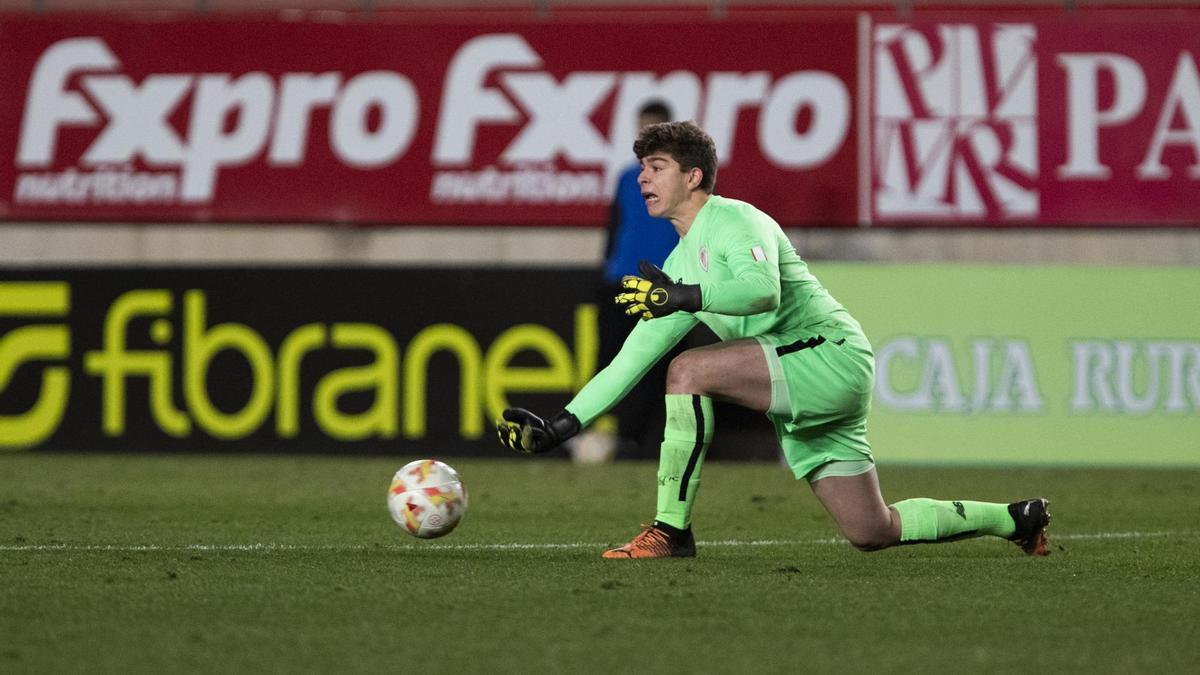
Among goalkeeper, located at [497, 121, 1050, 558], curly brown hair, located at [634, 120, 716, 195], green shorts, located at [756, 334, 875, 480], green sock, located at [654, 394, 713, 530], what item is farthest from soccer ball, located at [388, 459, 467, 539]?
curly brown hair, located at [634, 120, 716, 195]

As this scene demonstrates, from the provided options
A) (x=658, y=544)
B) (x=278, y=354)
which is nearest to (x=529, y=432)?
(x=658, y=544)

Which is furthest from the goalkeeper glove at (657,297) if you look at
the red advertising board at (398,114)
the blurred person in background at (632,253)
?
the red advertising board at (398,114)

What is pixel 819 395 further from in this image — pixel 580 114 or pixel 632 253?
pixel 580 114

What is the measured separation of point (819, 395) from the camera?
657 cm

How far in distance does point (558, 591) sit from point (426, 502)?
1207mm

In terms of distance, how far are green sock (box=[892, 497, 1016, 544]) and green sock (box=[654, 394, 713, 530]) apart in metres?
0.74

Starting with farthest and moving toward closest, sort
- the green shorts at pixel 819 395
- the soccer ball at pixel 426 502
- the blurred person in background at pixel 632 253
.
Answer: the blurred person in background at pixel 632 253 → the soccer ball at pixel 426 502 → the green shorts at pixel 819 395

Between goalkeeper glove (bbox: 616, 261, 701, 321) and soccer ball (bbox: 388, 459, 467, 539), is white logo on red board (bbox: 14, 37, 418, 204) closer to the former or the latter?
soccer ball (bbox: 388, 459, 467, 539)

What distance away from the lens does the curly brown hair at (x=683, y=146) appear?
22.0 feet

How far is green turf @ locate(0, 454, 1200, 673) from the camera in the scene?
4660 mm

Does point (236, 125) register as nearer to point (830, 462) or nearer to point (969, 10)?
point (969, 10)

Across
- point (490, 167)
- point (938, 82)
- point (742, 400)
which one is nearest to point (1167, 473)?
point (938, 82)

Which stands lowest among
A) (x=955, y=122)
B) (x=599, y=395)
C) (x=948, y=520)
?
(x=948, y=520)

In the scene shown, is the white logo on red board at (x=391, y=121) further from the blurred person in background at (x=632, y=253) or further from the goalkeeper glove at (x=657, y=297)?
the goalkeeper glove at (x=657, y=297)
